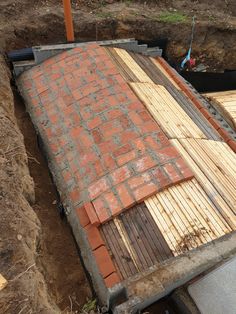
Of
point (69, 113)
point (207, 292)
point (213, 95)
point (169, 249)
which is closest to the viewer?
point (207, 292)

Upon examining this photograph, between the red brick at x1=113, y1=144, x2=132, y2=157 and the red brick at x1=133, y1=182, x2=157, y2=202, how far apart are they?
1230 mm

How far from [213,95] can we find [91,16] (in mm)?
6252

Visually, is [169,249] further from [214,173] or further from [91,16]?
[91,16]

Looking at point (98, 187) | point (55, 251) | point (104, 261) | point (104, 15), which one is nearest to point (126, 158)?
point (98, 187)

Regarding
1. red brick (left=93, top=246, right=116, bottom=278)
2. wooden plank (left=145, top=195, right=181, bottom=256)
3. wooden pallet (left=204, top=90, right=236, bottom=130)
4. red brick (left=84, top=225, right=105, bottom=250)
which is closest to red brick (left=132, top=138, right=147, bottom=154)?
wooden plank (left=145, top=195, right=181, bottom=256)

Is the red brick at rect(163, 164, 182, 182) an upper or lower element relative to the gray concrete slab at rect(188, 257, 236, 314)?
upper

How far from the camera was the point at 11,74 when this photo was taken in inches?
452

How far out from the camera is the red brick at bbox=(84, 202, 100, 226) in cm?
706

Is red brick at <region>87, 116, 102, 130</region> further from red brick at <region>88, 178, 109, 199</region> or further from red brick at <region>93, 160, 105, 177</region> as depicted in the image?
red brick at <region>88, 178, 109, 199</region>

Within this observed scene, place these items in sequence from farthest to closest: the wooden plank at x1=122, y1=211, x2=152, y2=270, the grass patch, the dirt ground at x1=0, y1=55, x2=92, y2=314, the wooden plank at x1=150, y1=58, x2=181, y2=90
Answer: the grass patch, the wooden plank at x1=150, y1=58, x2=181, y2=90, the wooden plank at x1=122, y1=211, x2=152, y2=270, the dirt ground at x1=0, y1=55, x2=92, y2=314

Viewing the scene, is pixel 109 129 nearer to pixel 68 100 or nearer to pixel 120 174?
pixel 120 174

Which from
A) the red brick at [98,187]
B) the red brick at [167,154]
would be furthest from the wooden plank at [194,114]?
the red brick at [98,187]

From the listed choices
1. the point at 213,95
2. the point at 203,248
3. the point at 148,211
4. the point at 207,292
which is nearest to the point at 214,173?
the point at 148,211

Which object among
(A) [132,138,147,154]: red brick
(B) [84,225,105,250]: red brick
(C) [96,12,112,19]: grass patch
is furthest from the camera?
(C) [96,12,112,19]: grass patch
